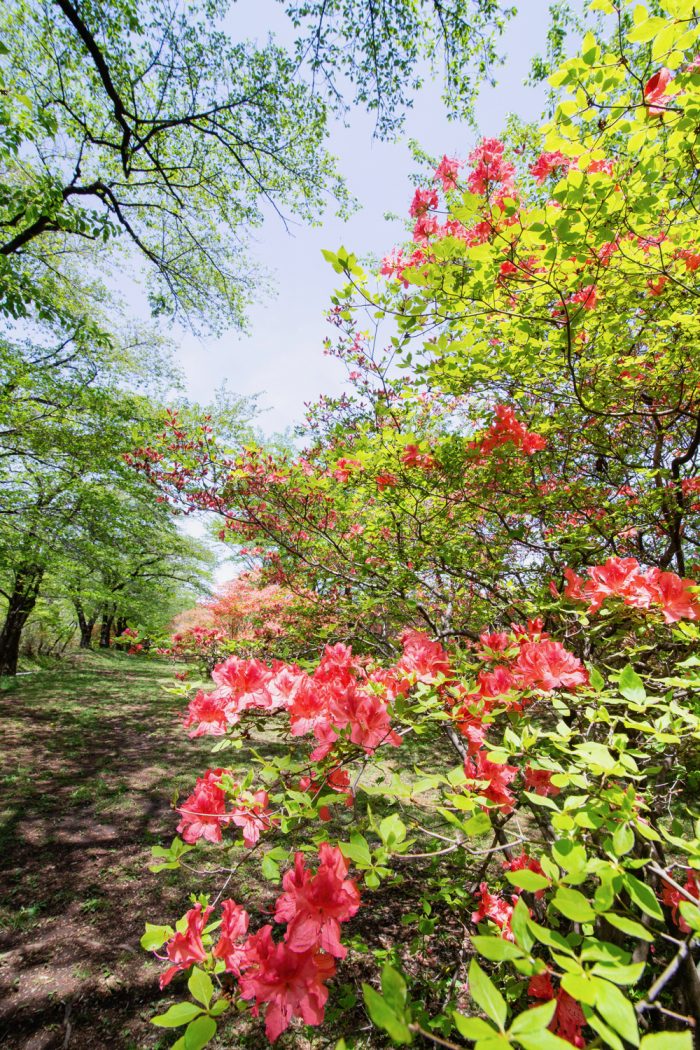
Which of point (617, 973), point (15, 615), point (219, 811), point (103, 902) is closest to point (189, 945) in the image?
point (219, 811)

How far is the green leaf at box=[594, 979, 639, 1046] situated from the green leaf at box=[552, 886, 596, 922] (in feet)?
0.23

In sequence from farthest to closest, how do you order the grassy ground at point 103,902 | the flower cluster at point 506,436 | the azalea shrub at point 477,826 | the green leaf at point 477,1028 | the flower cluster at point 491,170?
the flower cluster at point 506,436
the grassy ground at point 103,902
the flower cluster at point 491,170
the azalea shrub at point 477,826
the green leaf at point 477,1028

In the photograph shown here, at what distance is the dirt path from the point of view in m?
2.15

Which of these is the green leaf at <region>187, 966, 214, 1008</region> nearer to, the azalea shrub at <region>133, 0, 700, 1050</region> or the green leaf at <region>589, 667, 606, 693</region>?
the azalea shrub at <region>133, 0, 700, 1050</region>

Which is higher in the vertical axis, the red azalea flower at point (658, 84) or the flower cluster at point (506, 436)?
the red azalea flower at point (658, 84)

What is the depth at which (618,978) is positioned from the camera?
577 millimetres

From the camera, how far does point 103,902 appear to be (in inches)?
115

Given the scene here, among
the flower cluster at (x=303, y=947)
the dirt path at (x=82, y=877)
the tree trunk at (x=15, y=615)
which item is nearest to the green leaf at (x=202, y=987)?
the flower cluster at (x=303, y=947)

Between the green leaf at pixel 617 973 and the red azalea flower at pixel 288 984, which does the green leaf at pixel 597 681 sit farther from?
the red azalea flower at pixel 288 984

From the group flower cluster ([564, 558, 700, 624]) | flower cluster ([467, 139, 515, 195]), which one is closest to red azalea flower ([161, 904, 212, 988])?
flower cluster ([564, 558, 700, 624])

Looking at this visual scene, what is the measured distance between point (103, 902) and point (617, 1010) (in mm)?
3773

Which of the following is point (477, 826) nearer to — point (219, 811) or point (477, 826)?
point (477, 826)

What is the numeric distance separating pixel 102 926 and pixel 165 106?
8.41 metres

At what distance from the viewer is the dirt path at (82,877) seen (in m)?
2.15
